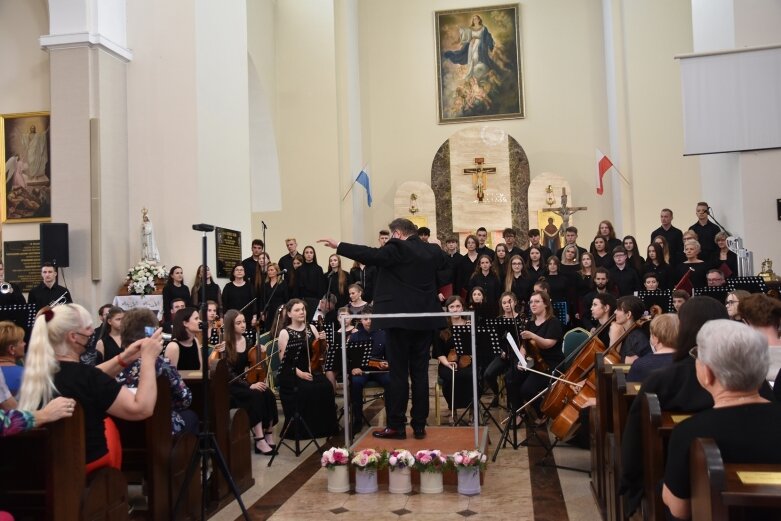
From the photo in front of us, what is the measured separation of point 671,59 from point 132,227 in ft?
34.3

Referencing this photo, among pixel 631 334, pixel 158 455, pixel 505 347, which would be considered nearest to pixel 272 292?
pixel 505 347

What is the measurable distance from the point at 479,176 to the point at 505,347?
985 centimetres

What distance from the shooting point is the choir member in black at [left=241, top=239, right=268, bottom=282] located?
10664mm

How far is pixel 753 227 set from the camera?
369 inches

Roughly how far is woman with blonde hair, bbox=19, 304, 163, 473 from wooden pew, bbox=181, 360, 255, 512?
4.90ft

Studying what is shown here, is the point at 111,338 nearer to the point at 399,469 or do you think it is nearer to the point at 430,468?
the point at 399,469

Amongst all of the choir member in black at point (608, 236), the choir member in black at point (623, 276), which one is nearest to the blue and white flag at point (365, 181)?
the choir member in black at point (608, 236)

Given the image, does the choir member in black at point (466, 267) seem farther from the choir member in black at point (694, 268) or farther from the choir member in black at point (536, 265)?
the choir member in black at point (694, 268)

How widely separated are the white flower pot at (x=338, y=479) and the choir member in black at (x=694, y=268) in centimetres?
496

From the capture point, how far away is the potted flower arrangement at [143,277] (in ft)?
32.6

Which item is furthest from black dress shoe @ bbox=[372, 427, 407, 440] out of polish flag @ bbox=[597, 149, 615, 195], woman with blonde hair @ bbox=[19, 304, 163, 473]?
polish flag @ bbox=[597, 149, 615, 195]

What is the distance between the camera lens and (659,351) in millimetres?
4203

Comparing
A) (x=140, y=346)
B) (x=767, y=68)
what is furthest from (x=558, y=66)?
(x=140, y=346)

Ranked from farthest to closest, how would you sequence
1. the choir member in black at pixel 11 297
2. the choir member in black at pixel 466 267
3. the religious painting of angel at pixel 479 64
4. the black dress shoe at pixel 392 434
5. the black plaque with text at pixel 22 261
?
the religious painting of angel at pixel 479 64 → the choir member in black at pixel 466 267 → the black plaque with text at pixel 22 261 → the choir member in black at pixel 11 297 → the black dress shoe at pixel 392 434
